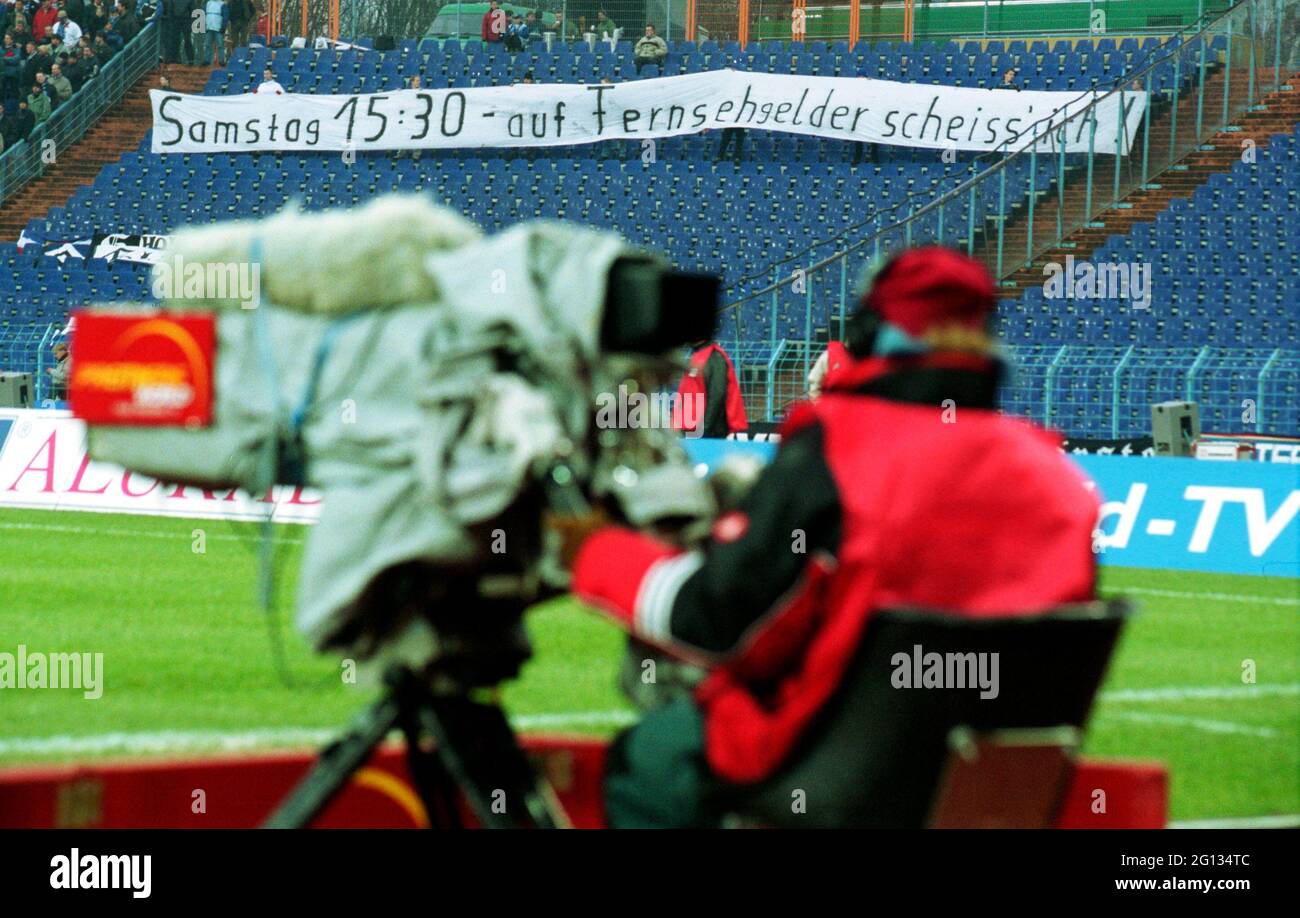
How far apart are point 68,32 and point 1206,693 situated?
105ft

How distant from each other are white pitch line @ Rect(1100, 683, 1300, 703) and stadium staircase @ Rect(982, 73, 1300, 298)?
16.8 meters

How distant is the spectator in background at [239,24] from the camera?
3838 centimetres

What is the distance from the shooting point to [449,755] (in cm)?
494

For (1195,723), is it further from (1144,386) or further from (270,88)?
(270,88)

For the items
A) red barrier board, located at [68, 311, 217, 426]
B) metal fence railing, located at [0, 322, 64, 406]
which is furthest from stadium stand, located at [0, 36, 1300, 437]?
red barrier board, located at [68, 311, 217, 426]

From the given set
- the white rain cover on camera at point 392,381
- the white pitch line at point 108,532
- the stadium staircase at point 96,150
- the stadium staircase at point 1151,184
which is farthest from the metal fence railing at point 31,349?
the white rain cover on camera at point 392,381

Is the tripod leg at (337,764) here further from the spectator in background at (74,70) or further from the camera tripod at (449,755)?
the spectator in background at (74,70)

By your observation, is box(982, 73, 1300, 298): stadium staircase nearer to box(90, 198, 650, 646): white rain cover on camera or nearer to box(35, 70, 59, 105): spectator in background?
box(35, 70, 59, 105): spectator in background

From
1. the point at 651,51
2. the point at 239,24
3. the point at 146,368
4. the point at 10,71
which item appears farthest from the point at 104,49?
the point at 146,368

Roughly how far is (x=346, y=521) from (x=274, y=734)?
428cm

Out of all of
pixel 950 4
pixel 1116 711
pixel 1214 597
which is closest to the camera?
pixel 1116 711
